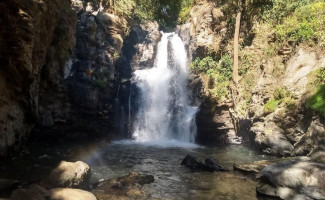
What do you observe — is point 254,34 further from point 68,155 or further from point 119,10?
point 68,155

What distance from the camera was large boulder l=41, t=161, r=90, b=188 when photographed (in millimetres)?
10773

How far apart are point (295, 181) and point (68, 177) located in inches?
330

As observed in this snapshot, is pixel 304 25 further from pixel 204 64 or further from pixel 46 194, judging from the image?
pixel 46 194

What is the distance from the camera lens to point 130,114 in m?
28.3

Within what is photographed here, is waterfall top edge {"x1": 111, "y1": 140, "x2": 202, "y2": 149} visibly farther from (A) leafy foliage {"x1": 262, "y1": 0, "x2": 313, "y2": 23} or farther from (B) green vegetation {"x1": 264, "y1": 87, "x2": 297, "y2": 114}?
(A) leafy foliage {"x1": 262, "y1": 0, "x2": 313, "y2": 23}

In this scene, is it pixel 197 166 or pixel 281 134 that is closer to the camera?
pixel 197 166

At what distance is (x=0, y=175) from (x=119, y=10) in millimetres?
22102

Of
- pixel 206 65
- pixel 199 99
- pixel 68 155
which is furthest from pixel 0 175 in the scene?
pixel 206 65

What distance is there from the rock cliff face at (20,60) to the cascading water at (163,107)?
42.0ft

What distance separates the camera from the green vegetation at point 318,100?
51.8 ft

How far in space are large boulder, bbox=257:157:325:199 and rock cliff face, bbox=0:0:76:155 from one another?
11.9 metres

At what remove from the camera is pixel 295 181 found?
9.73 m

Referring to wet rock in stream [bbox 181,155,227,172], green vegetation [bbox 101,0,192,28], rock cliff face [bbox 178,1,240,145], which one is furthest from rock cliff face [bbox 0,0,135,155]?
wet rock in stream [bbox 181,155,227,172]

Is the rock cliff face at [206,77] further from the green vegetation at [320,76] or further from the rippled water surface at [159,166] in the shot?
the green vegetation at [320,76]
